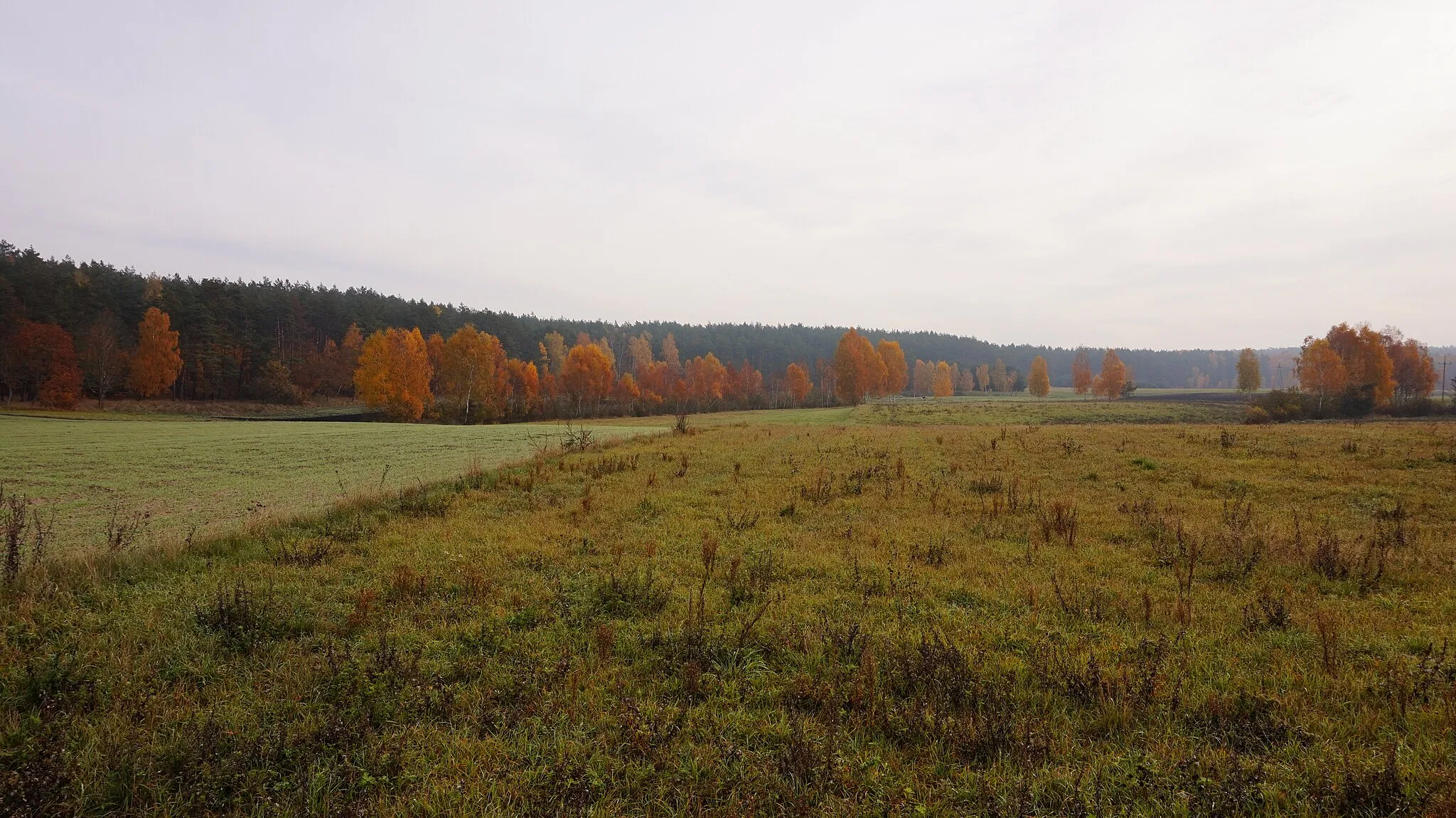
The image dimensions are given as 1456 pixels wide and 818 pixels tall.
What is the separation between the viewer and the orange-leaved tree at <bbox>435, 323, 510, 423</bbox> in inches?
2516

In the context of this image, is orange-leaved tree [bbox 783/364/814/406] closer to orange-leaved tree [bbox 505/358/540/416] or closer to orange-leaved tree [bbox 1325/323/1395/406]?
orange-leaved tree [bbox 505/358/540/416]

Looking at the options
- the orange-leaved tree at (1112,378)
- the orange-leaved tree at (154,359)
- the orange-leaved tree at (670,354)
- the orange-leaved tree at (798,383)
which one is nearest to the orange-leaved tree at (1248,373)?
the orange-leaved tree at (1112,378)

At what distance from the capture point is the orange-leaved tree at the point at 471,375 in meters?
63.9

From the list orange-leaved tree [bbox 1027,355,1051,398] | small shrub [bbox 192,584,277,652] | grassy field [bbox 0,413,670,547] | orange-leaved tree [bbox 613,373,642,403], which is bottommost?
grassy field [bbox 0,413,670,547]

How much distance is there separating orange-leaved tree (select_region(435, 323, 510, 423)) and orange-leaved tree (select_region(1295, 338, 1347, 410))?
87750mm

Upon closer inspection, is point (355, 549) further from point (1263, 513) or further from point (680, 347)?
point (680, 347)

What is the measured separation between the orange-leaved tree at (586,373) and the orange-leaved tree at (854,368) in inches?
1321

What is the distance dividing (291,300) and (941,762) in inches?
4330

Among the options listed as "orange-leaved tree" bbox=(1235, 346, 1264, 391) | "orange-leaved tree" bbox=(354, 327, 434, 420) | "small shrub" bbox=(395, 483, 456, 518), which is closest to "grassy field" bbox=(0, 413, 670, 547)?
"small shrub" bbox=(395, 483, 456, 518)

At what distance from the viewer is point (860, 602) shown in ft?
23.4

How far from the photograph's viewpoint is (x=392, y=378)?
6062cm

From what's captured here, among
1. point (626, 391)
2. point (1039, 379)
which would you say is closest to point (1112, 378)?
point (1039, 379)

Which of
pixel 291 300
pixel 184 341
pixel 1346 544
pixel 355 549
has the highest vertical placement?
pixel 291 300

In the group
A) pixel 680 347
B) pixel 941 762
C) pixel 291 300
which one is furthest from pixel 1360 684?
pixel 680 347
